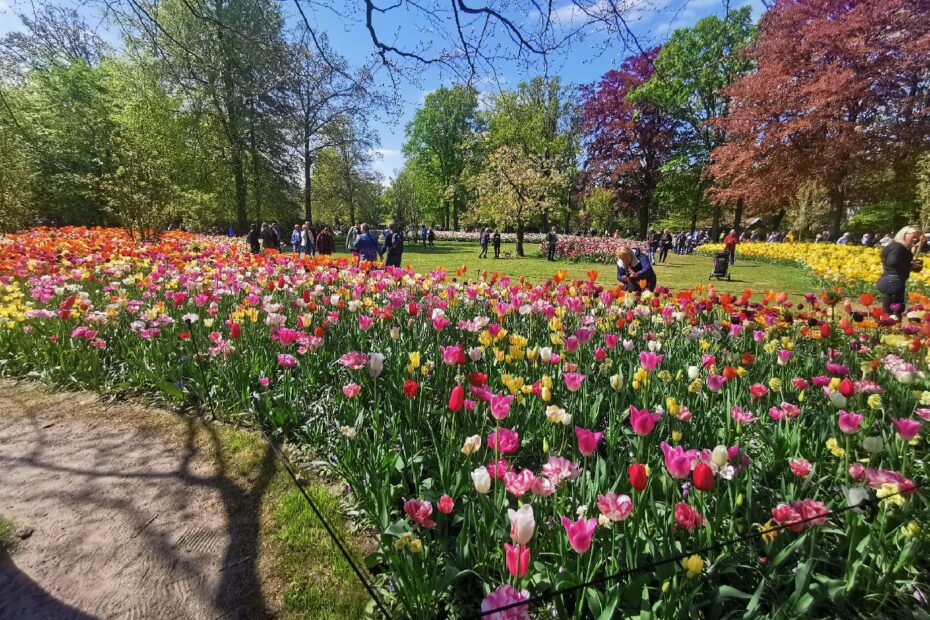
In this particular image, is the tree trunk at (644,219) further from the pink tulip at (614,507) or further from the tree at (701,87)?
the pink tulip at (614,507)

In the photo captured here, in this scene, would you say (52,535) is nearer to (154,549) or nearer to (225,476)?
(154,549)

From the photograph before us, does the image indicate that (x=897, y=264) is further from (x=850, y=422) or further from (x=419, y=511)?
(x=419, y=511)

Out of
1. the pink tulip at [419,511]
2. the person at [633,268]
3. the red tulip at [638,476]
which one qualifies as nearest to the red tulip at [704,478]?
the red tulip at [638,476]

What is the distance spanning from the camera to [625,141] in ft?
102

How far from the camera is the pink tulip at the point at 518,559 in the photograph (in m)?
1.19

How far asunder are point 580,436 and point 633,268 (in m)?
5.02

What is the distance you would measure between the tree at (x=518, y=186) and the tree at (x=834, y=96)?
8.18 metres

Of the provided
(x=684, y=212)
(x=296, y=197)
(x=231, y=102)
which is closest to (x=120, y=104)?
(x=231, y=102)

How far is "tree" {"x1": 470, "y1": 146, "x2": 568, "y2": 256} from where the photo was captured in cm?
2211

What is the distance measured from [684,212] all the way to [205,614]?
43485mm

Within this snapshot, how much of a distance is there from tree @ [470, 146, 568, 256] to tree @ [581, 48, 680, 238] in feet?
33.5

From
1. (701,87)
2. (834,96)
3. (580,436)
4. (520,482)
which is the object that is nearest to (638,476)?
(580,436)

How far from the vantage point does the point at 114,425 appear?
3.30 meters

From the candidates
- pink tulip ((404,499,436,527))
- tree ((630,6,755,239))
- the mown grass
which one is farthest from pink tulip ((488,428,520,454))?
tree ((630,6,755,239))
